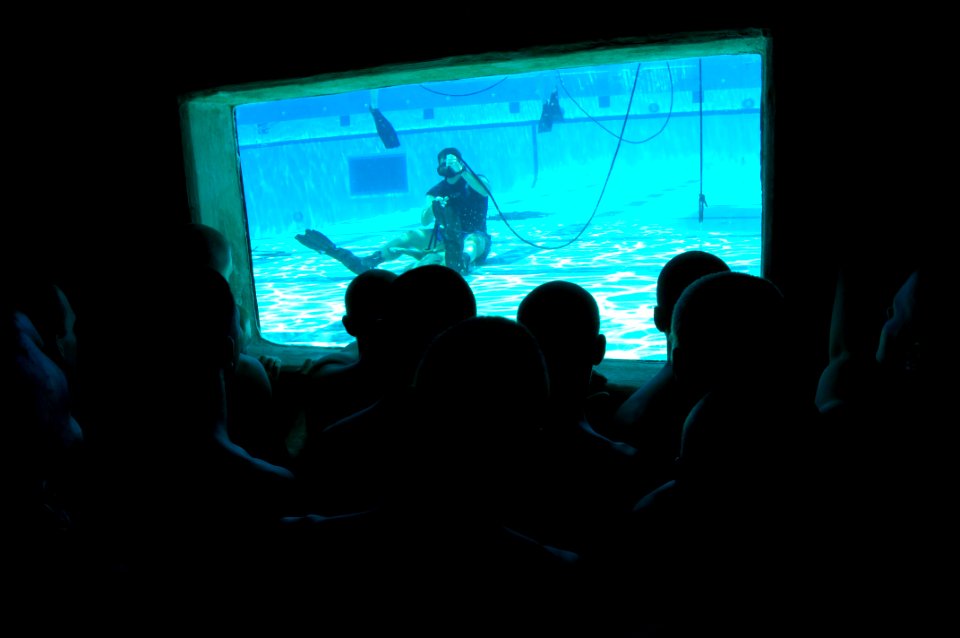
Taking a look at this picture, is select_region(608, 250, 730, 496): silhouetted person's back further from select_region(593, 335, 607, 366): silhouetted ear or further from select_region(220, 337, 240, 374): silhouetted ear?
select_region(220, 337, 240, 374): silhouetted ear

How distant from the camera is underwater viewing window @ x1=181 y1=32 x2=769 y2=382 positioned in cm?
279

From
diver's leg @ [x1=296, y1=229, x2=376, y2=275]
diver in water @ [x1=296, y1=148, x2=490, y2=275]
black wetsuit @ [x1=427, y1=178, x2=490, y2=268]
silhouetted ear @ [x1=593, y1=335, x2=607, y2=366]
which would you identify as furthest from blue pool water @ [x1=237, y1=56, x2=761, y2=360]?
silhouetted ear @ [x1=593, y1=335, x2=607, y2=366]

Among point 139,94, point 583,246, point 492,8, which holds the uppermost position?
point 492,8

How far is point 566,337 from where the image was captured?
5.52ft

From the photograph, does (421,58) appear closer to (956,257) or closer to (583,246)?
(956,257)

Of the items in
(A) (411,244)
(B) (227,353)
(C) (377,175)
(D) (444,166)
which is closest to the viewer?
(B) (227,353)

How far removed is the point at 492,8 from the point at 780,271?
1.30 m

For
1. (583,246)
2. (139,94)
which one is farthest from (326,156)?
(139,94)

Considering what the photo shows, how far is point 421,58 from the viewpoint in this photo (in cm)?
229

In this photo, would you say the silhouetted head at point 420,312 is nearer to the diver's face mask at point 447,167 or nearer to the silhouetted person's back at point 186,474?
the silhouetted person's back at point 186,474

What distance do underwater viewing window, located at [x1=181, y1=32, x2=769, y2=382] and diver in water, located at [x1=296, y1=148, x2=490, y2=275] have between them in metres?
0.56

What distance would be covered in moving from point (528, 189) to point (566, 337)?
139 feet

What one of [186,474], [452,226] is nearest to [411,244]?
[452,226]

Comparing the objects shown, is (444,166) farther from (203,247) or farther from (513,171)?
(513,171)
